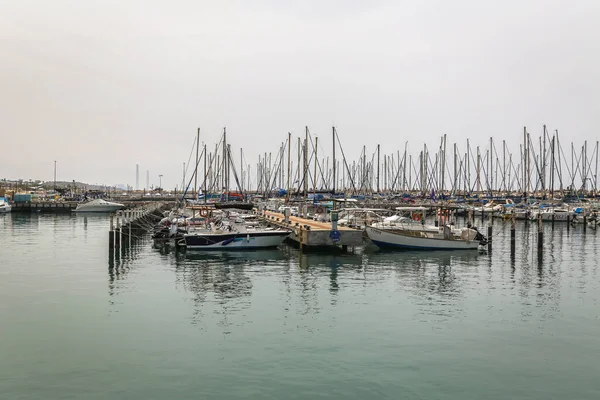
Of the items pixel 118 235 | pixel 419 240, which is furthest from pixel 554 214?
pixel 118 235

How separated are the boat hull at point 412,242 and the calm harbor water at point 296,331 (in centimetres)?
846

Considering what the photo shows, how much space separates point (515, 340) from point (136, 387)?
1296cm

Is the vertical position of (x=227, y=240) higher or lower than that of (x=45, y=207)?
lower

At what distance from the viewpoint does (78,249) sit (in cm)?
4841

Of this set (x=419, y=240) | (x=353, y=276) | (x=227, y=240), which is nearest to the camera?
(x=353, y=276)

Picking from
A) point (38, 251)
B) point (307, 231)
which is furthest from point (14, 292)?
point (307, 231)

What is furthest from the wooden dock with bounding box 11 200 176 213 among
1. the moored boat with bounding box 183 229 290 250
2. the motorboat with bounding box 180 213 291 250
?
the moored boat with bounding box 183 229 290 250

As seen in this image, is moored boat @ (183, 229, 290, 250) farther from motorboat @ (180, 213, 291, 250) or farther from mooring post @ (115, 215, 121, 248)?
mooring post @ (115, 215, 121, 248)

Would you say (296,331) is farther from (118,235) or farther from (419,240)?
(118,235)

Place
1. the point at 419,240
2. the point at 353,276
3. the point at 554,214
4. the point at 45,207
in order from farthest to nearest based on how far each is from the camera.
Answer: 1. the point at 45,207
2. the point at 554,214
3. the point at 419,240
4. the point at 353,276

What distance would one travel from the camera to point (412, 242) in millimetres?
46812

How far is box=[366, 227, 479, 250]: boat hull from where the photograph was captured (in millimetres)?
46750

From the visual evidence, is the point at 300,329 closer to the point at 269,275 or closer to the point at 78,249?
the point at 269,275

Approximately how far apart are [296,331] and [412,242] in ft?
92.2
